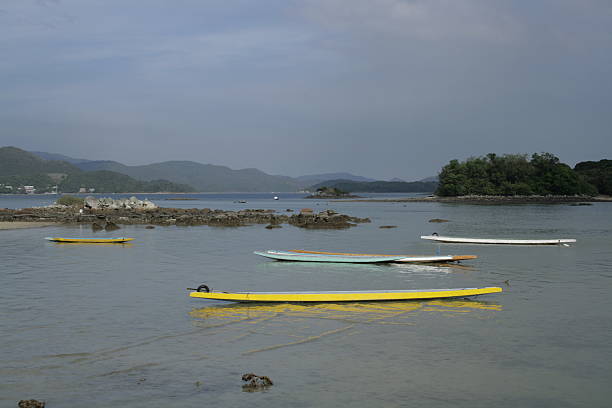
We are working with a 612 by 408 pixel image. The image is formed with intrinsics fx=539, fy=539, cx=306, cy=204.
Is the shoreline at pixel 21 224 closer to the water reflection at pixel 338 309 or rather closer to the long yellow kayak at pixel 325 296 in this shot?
the long yellow kayak at pixel 325 296

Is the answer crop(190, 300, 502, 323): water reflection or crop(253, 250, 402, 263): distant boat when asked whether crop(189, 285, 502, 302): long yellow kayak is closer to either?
crop(190, 300, 502, 323): water reflection

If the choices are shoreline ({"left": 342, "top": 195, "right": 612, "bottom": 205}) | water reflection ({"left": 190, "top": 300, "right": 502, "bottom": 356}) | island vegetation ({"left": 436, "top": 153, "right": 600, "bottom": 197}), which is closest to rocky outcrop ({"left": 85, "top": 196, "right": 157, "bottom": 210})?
water reflection ({"left": 190, "top": 300, "right": 502, "bottom": 356})

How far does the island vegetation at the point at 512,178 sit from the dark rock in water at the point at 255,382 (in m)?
166

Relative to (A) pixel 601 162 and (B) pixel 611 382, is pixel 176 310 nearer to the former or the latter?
(B) pixel 611 382

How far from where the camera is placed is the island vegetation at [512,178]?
163500 millimetres

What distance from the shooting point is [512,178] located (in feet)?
568

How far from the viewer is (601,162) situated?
652 ft

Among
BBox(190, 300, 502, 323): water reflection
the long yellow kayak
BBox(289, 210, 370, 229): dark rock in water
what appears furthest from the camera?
BBox(289, 210, 370, 229): dark rock in water

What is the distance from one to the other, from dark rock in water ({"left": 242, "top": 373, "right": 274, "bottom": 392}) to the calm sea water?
157 millimetres

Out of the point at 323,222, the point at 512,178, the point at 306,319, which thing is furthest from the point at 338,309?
the point at 512,178

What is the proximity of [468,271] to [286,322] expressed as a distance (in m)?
14.1

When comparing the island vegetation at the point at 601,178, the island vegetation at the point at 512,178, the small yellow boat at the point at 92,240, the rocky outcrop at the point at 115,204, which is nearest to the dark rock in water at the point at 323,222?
the small yellow boat at the point at 92,240

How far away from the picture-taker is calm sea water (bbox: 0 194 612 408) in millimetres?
10906

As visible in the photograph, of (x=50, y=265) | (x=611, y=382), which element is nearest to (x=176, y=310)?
(x=611, y=382)
